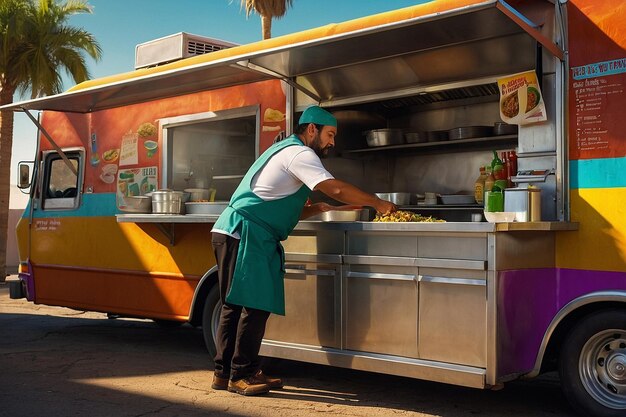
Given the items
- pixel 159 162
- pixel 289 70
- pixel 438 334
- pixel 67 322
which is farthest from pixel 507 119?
pixel 67 322

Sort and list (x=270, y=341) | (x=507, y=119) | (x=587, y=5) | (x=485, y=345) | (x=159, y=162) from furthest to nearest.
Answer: (x=159, y=162)
(x=270, y=341)
(x=507, y=119)
(x=587, y=5)
(x=485, y=345)

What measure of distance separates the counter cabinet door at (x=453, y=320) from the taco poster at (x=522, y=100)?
4.13ft

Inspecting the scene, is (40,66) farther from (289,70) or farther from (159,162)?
(289,70)

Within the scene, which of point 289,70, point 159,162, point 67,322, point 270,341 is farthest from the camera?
point 67,322

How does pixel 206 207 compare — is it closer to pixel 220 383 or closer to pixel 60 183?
pixel 220 383

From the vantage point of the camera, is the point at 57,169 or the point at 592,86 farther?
the point at 57,169

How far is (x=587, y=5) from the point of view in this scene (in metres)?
4.93

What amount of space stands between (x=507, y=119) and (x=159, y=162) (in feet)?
12.0

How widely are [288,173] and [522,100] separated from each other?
1.70 m

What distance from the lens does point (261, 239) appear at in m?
5.30

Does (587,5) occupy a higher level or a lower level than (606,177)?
higher

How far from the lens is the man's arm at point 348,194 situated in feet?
17.2

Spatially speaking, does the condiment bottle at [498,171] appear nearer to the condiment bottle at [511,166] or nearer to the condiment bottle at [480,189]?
the condiment bottle at [511,166]

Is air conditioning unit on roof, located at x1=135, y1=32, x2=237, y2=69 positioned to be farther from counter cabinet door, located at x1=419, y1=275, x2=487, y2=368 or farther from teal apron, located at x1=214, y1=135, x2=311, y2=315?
counter cabinet door, located at x1=419, y1=275, x2=487, y2=368
